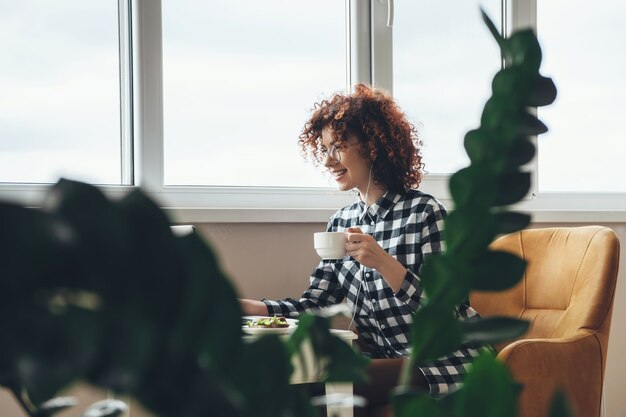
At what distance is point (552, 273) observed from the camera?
2479 millimetres

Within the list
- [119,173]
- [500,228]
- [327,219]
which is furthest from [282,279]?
[500,228]

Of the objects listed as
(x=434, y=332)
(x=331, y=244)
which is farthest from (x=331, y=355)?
(x=331, y=244)

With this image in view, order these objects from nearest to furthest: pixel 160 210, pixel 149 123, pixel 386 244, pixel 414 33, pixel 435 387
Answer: pixel 160 210, pixel 435 387, pixel 386 244, pixel 149 123, pixel 414 33

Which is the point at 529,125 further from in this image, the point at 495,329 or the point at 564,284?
the point at 564,284

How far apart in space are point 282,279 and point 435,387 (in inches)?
28.5

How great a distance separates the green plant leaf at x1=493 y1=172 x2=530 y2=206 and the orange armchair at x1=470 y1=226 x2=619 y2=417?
182cm

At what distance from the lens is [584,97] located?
11.6 feet

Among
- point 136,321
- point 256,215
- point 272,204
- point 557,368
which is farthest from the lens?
point 272,204

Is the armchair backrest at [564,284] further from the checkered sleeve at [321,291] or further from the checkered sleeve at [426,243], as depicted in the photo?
the checkered sleeve at [321,291]

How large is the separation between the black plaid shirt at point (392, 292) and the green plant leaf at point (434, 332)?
2.14m

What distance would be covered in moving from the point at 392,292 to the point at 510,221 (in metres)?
2.27

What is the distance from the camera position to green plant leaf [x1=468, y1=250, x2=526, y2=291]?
0.20m

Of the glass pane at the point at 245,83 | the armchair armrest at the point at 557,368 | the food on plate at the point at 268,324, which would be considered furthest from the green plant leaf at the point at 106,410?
the glass pane at the point at 245,83

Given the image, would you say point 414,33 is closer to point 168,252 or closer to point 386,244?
point 386,244
